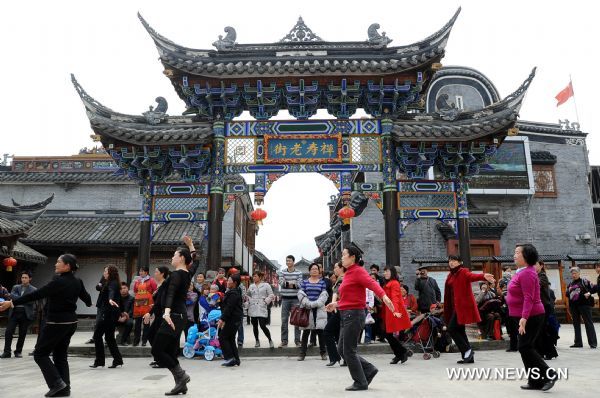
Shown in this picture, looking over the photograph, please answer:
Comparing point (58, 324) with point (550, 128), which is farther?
point (550, 128)

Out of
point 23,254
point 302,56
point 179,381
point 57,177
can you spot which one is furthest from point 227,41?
point 57,177

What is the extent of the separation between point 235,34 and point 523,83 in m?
7.80

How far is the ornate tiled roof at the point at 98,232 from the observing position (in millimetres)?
20156

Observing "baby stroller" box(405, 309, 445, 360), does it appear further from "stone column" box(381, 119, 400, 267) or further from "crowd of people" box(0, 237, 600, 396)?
"stone column" box(381, 119, 400, 267)

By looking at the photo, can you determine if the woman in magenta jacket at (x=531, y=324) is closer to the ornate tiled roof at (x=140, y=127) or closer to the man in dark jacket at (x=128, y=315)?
the man in dark jacket at (x=128, y=315)

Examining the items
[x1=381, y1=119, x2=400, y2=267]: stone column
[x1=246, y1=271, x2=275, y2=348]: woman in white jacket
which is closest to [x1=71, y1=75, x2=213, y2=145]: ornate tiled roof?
[x1=246, y1=271, x2=275, y2=348]: woman in white jacket

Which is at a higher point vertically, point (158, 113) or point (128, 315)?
point (158, 113)

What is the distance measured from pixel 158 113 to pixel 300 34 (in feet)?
15.0

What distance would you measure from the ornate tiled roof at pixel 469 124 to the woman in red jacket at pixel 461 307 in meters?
4.72

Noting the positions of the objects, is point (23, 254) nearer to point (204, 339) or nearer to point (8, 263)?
point (8, 263)

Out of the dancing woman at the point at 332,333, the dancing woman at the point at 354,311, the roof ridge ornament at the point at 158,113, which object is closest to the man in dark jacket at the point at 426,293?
the dancing woman at the point at 332,333

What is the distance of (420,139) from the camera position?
38.3 ft

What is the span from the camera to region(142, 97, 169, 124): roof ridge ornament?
12.6m

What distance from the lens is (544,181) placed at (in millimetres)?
23047
